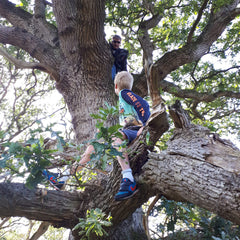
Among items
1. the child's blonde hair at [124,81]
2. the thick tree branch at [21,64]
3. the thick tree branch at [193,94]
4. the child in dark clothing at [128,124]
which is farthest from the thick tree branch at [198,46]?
the thick tree branch at [21,64]

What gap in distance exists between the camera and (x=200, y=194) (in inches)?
73.3

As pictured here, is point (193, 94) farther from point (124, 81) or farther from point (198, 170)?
point (198, 170)

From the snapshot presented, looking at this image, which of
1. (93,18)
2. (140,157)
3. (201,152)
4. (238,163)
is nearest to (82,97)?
(93,18)

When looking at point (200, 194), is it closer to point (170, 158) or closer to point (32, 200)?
point (170, 158)

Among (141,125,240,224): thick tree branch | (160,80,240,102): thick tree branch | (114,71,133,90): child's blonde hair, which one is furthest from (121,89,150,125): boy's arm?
(160,80,240,102): thick tree branch

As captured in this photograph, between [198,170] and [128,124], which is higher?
[128,124]

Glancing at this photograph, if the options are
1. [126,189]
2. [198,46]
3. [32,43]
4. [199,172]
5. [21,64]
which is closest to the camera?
[199,172]

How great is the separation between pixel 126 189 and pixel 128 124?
84 centimetres

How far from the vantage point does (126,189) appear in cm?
235

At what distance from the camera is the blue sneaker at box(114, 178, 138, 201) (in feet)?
7.72

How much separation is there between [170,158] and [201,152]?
11.2 inches

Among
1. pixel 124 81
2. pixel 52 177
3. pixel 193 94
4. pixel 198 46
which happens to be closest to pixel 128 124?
pixel 124 81

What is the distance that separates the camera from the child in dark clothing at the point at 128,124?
2.37 m

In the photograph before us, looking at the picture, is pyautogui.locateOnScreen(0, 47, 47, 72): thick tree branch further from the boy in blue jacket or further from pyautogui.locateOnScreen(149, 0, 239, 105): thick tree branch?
pyautogui.locateOnScreen(149, 0, 239, 105): thick tree branch
